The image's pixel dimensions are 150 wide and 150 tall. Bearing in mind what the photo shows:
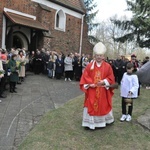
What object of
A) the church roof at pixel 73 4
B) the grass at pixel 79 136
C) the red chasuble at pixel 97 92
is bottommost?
the grass at pixel 79 136

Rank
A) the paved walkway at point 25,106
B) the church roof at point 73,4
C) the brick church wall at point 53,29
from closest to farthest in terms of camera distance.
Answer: the paved walkway at point 25,106, the brick church wall at point 53,29, the church roof at point 73,4

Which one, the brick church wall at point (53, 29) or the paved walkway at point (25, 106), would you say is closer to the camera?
the paved walkway at point (25, 106)

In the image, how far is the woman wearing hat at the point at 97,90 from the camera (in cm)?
644

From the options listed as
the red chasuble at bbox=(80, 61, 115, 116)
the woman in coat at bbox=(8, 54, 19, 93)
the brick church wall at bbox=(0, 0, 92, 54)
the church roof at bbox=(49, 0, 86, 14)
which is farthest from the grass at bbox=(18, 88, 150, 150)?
the church roof at bbox=(49, 0, 86, 14)

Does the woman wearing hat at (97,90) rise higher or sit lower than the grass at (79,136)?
higher

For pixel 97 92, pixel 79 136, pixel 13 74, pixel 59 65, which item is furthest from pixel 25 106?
pixel 59 65

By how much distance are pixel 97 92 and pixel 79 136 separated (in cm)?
110

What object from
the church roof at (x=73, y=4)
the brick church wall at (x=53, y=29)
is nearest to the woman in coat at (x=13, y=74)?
the brick church wall at (x=53, y=29)

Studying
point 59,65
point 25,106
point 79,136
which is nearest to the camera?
point 79,136

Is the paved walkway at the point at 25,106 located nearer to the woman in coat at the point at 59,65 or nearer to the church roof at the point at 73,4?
the woman in coat at the point at 59,65

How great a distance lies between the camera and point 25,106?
9.16 m

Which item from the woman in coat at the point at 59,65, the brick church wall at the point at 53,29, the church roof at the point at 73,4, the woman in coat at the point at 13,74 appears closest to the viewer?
the woman in coat at the point at 13,74

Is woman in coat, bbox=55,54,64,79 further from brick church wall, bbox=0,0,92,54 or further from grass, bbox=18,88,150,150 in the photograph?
grass, bbox=18,88,150,150

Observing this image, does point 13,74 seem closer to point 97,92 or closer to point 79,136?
point 97,92
